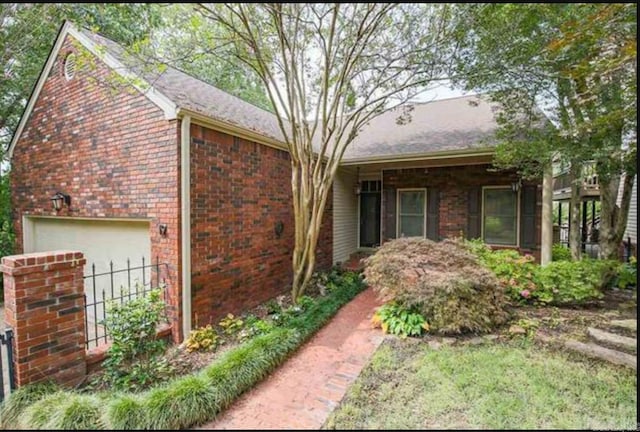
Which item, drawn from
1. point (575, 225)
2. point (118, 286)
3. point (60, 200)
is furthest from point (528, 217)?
point (60, 200)

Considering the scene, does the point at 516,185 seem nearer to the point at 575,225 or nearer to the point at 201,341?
the point at 575,225

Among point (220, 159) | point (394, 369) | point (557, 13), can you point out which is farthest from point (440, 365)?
point (557, 13)

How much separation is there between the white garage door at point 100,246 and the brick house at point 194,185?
3cm

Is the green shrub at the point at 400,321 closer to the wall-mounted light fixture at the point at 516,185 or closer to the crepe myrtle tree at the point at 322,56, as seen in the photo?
the crepe myrtle tree at the point at 322,56

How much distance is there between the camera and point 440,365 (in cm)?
325

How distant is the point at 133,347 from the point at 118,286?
240cm

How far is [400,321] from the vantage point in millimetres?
→ 4207

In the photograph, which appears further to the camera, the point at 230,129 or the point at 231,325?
the point at 230,129

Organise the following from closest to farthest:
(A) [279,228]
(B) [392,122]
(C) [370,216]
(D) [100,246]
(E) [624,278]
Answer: (E) [624,278] → (D) [100,246] → (A) [279,228] → (B) [392,122] → (C) [370,216]

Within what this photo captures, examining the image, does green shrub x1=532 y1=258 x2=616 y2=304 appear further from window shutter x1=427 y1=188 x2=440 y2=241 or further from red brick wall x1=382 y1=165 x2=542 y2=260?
window shutter x1=427 y1=188 x2=440 y2=241

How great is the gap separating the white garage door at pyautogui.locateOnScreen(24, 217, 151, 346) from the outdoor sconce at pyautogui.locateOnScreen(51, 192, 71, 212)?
1.24 ft

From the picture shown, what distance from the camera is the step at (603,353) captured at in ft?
10.1

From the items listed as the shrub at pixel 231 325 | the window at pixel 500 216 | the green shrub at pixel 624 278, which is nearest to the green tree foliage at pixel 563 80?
the green shrub at pixel 624 278

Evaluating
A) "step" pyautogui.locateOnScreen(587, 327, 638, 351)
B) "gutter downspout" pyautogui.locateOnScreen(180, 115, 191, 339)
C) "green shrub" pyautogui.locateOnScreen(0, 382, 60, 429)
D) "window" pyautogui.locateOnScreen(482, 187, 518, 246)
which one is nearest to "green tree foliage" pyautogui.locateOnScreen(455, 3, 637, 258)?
"window" pyautogui.locateOnScreen(482, 187, 518, 246)
